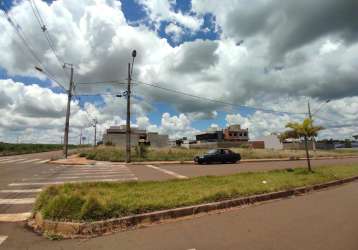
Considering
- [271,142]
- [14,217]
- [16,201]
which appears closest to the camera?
[14,217]

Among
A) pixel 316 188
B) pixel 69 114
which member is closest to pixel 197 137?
pixel 69 114

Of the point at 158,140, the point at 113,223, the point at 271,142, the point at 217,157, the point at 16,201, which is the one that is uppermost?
the point at 158,140

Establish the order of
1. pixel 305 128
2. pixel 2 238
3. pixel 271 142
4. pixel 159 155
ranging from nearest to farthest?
pixel 2 238 < pixel 305 128 < pixel 159 155 < pixel 271 142

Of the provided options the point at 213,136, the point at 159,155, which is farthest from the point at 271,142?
the point at 159,155

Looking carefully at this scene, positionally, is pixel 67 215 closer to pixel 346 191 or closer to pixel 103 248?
pixel 103 248

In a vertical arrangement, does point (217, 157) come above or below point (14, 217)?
above

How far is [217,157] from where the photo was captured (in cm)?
2825

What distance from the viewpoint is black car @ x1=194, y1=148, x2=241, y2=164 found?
27.6 m

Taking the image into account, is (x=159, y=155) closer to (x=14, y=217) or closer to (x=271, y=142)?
(x=14, y=217)

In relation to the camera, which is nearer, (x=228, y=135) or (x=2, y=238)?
(x=2, y=238)

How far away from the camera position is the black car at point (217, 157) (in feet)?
90.6

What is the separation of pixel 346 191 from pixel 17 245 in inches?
445

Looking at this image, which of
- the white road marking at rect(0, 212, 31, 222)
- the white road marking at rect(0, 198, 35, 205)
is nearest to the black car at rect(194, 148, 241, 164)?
the white road marking at rect(0, 198, 35, 205)

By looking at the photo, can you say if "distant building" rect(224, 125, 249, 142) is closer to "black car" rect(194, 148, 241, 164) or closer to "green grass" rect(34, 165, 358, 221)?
"black car" rect(194, 148, 241, 164)
